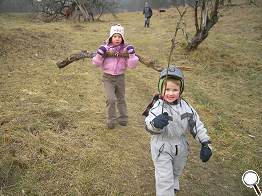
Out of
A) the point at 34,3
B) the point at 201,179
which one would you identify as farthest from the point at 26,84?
the point at 34,3

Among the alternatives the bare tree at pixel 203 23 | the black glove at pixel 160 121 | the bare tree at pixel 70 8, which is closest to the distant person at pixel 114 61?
the black glove at pixel 160 121

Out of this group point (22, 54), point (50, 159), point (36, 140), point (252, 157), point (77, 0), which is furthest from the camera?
point (77, 0)

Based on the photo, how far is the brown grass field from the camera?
4.80 m

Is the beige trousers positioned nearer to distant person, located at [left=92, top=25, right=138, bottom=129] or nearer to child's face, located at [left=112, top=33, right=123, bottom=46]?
distant person, located at [left=92, top=25, right=138, bottom=129]

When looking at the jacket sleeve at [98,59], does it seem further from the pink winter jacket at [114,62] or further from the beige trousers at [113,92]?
the beige trousers at [113,92]

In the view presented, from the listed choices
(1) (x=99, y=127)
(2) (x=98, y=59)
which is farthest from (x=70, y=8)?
(2) (x=98, y=59)

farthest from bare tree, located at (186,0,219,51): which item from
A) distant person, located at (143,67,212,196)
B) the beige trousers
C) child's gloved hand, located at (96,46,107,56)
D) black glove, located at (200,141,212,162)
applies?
black glove, located at (200,141,212,162)

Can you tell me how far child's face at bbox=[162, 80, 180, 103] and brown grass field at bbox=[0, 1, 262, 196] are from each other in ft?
4.56

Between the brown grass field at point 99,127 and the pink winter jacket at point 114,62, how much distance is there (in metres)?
1.00

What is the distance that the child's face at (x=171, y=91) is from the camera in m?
3.83

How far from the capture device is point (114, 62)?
5750 mm

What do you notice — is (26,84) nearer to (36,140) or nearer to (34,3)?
(36,140)

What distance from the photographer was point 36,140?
5.50m

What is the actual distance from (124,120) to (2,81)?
3.44 meters
